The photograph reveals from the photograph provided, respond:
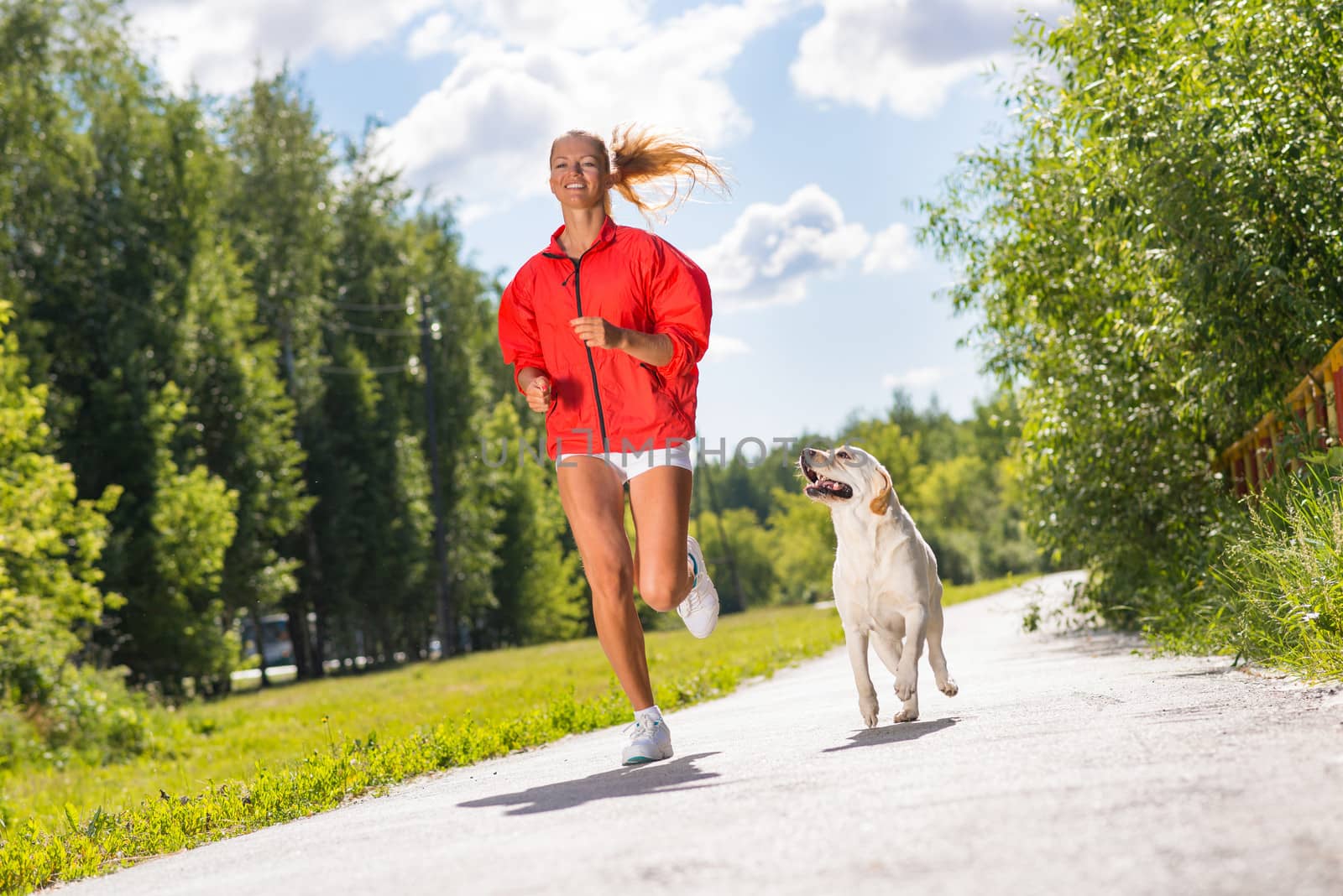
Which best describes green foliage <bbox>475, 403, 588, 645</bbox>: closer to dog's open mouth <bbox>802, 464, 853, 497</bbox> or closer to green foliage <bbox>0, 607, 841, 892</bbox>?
green foliage <bbox>0, 607, 841, 892</bbox>

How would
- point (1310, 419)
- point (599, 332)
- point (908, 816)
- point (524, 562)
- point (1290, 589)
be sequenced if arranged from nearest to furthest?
point (908, 816) → point (599, 332) → point (1290, 589) → point (1310, 419) → point (524, 562)

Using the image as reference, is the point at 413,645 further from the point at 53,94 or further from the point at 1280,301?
the point at 1280,301

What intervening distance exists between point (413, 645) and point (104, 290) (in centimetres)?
2301

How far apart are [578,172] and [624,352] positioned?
882 mm

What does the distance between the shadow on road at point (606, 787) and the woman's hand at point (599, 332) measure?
5.62ft

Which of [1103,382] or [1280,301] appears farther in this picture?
[1103,382]

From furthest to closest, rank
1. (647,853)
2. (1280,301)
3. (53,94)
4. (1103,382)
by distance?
(53,94)
(1103,382)
(1280,301)
(647,853)

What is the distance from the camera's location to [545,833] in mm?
3674

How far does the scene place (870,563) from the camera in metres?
5.65

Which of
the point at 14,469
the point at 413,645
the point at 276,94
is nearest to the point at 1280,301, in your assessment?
the point at 14,469

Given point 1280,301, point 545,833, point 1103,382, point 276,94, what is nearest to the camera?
point 545,833

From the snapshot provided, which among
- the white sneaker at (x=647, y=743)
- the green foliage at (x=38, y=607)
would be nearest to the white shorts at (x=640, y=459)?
the white sneaker at (x=647, y=743)

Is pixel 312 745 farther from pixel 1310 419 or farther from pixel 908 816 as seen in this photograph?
pixel 908 816

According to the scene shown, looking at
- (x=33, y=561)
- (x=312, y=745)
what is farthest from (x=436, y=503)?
(x=312, y=745)
